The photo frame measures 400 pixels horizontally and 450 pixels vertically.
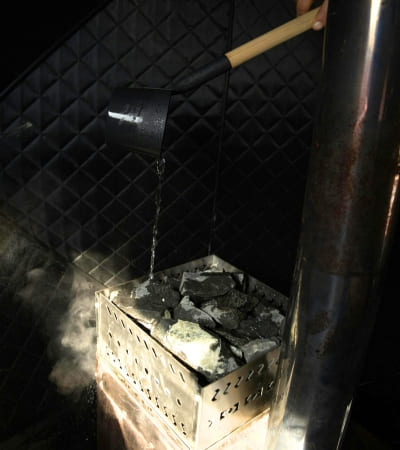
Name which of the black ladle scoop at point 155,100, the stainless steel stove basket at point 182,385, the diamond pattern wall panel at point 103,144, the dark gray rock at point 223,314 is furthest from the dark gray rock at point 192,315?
the diamond pattern wall panel at point 103,144

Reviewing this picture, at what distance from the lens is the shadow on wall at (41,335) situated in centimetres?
197

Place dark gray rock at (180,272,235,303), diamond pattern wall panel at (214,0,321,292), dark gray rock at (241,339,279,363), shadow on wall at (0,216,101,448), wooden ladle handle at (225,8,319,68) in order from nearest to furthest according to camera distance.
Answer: wooden ladle handle at (225,8,319,68), dark gray rock at (241,339,279,363), dark gray rock at (180,272,235,303), shadow on wall at (0,216,101,448), diamond pattern wall panel at (214,0,321,292)

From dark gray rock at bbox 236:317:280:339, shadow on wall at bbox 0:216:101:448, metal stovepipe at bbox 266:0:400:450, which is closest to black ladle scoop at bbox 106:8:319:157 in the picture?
metal stovepipe at bbox 266:0:400:450

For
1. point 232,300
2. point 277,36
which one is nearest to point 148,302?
point 232,300

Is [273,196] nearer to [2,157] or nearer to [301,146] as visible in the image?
[301,146]

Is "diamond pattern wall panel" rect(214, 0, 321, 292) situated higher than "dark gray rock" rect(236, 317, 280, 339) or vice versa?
"diamond pattern wall panel" rect(214, 0, 321, 292)

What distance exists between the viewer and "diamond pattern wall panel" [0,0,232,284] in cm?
184

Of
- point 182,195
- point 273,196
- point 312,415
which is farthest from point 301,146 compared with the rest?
point 312,415

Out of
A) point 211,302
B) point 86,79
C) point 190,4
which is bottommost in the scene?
point 211,302

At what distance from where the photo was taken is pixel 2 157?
1.84m

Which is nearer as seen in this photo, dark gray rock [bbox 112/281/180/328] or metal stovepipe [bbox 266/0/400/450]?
metal stovepipe [bbox 266/0/400/450]

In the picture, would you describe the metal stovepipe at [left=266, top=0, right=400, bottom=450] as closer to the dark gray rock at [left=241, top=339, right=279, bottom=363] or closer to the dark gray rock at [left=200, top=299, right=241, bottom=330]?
the dark gray rock at [left=241, top=339, right=279, bottom=363]

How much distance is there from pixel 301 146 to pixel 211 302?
1480mm

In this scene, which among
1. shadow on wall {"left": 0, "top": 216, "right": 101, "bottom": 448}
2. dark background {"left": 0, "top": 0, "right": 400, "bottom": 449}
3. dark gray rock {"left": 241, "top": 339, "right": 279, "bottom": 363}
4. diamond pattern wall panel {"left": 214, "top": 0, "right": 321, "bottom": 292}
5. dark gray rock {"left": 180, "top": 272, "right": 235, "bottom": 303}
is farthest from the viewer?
diamond pattern wall panel {"left": 214, "top": 0, "right": 321, "bottom": 292}
